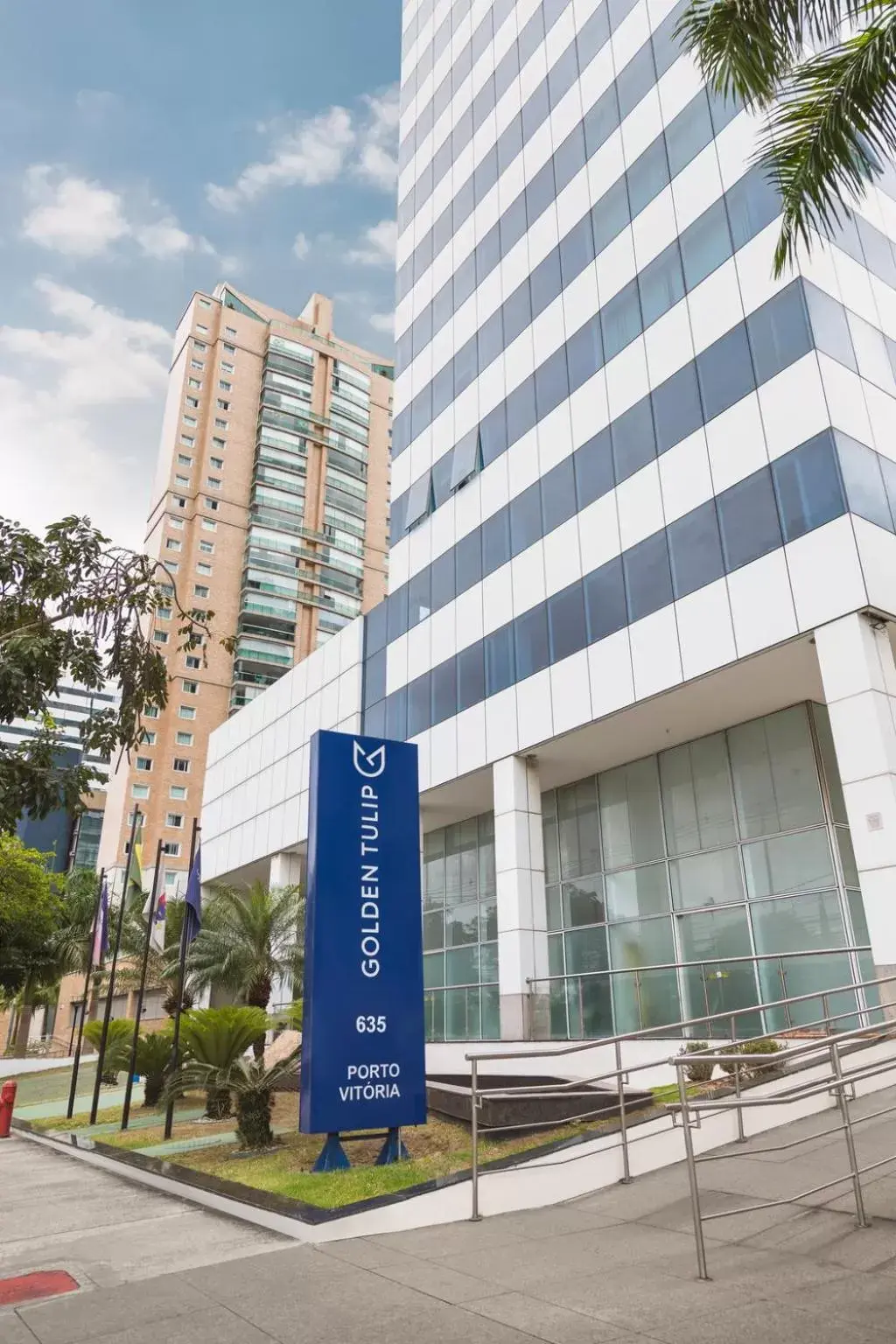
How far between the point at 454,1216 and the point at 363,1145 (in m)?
3.92

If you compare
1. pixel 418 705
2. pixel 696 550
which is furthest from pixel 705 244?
pixel 418 705

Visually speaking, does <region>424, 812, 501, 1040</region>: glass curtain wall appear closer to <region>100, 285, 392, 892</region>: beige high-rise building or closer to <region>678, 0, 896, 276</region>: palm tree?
<region>678, 0, 896, 276</region>: palm tree

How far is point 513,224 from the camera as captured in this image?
2591 cm

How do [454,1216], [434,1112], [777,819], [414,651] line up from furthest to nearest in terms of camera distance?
[414,651], [777,819], [434,1112], [454,1216]

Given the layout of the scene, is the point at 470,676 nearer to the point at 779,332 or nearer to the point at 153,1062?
A: the point at 779,332

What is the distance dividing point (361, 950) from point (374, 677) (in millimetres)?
18320

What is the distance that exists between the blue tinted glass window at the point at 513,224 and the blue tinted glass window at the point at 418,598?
10048 mm

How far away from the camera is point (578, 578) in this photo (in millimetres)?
19812

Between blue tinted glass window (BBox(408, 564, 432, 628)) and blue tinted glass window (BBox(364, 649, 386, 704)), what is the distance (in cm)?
189

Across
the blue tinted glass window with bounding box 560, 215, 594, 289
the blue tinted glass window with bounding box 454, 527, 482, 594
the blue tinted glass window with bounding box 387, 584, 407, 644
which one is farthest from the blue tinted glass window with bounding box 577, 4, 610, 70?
the blue tinted glass window with bounding box 387, 584, 407, 644

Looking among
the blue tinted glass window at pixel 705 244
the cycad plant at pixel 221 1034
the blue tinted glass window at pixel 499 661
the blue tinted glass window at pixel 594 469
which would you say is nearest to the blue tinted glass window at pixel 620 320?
the blue tinted glass window at pixel 705 244

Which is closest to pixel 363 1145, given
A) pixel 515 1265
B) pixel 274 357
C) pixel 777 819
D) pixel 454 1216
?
pixel 454 1216

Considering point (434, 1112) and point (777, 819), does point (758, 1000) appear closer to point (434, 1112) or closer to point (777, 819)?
point (777, 819)

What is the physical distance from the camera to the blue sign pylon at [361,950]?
934cm
